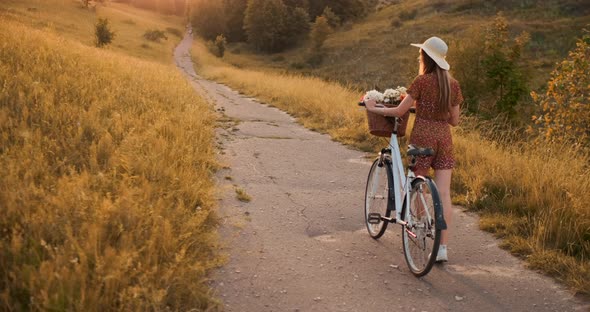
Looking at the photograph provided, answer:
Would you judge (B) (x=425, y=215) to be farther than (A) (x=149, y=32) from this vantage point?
No

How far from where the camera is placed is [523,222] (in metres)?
5.21

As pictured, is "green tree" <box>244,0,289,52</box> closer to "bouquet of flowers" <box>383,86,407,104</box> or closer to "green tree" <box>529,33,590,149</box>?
"green tree" <box>529,33,590,149</box>

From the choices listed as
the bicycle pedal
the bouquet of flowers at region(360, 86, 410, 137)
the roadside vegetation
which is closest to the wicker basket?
the bouquet of flowers at region(360, 86, 410, 137)

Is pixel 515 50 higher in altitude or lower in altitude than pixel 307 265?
higher

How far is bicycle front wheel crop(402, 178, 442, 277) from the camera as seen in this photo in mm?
3912

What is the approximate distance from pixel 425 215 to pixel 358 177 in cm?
354

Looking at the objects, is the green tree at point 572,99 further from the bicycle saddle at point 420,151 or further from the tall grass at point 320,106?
the bicycle saddle at point 420,151

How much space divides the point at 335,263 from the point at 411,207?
0.87m

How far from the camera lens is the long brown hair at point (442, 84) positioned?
423 cm

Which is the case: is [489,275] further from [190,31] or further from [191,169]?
[190,31]

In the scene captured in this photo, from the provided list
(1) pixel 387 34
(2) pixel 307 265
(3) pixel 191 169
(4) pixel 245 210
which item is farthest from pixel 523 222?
(1) pixel 387 34

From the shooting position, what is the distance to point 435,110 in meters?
4.33

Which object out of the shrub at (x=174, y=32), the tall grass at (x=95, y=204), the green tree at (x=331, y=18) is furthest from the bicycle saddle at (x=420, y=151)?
the shrub at (x=174, y=32)

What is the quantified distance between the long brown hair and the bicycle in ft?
1.34
